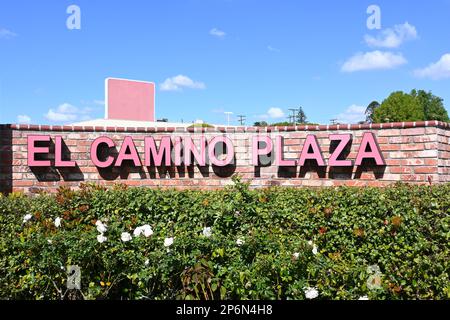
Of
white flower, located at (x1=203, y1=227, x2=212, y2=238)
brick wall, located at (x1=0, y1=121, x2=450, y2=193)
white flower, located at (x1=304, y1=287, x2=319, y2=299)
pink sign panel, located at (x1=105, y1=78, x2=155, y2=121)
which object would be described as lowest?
white flower, located at (x1=304, y1=287, x2=319, y2=299)

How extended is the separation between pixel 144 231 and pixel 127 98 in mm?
20230

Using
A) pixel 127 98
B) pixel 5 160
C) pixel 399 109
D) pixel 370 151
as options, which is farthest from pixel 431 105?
pixel 5 160

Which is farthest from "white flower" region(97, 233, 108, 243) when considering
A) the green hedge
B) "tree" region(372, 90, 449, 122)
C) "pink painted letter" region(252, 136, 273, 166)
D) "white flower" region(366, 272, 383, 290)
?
"tree" region(372, 90, 449, 122)

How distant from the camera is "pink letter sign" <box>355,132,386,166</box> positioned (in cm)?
Result: 648

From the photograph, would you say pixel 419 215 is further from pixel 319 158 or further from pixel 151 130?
pixel 151 130

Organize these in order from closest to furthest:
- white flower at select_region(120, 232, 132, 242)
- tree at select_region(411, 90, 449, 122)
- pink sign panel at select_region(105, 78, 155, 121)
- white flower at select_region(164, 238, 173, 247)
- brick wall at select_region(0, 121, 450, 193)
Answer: white flower at select_region(164, 238, 173, 247) → white flower at select_region(120, 232, 132, 242) → brick wall at select_region(0, 121, 450, 193) → pink sign panel at select_region(105, 78, 155, 121) → tree at select_region(411, 90, 449, 122)

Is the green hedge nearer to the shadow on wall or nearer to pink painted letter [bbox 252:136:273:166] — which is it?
pink painted letter [bbox 252:136:273:166]

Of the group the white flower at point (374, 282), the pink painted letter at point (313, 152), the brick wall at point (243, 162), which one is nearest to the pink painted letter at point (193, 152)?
the brick wall at point (243, 162)

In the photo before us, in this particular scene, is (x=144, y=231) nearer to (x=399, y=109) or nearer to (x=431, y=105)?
(x=399, y=109)

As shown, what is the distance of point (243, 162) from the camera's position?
7191 mm

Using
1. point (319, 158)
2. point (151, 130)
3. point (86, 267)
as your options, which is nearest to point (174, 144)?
point (151, 130)

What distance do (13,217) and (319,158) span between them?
174 inches

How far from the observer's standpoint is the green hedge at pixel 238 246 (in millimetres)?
2986

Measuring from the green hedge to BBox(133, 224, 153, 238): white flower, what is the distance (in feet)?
0.17
